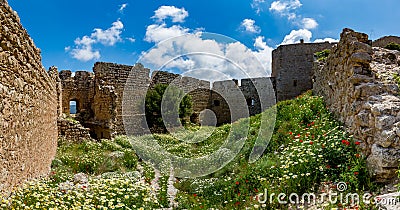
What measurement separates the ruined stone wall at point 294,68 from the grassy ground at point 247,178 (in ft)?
42.6

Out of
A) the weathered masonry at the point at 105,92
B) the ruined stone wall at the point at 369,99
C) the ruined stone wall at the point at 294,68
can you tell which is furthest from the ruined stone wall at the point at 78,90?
the ruined stone wall at the point at 369,99

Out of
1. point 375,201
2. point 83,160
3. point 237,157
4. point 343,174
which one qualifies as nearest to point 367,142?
point 343,174

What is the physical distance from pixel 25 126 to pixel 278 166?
5143mm

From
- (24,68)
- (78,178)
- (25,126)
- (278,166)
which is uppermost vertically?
(24,68)

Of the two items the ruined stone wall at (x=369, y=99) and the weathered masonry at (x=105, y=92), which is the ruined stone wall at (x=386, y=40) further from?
the ruined stone wall at (x=369, y=99)

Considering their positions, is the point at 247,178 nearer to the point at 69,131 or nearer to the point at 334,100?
the point at 334,100

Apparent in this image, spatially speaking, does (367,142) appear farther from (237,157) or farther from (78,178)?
(78,178)

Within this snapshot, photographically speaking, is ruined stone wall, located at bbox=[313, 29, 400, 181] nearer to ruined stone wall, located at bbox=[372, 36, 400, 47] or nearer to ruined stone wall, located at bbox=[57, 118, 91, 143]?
ruined stone wall, located at bbox=[57, 118, 91, 143]

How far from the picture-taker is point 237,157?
30.0ft

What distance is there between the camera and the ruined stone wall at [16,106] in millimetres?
4355

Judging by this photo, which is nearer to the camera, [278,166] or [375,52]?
[278,166]

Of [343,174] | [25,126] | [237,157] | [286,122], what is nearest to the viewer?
[343,174]

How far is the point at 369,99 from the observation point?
5539 mm

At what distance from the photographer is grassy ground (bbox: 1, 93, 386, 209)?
15.3 ft
